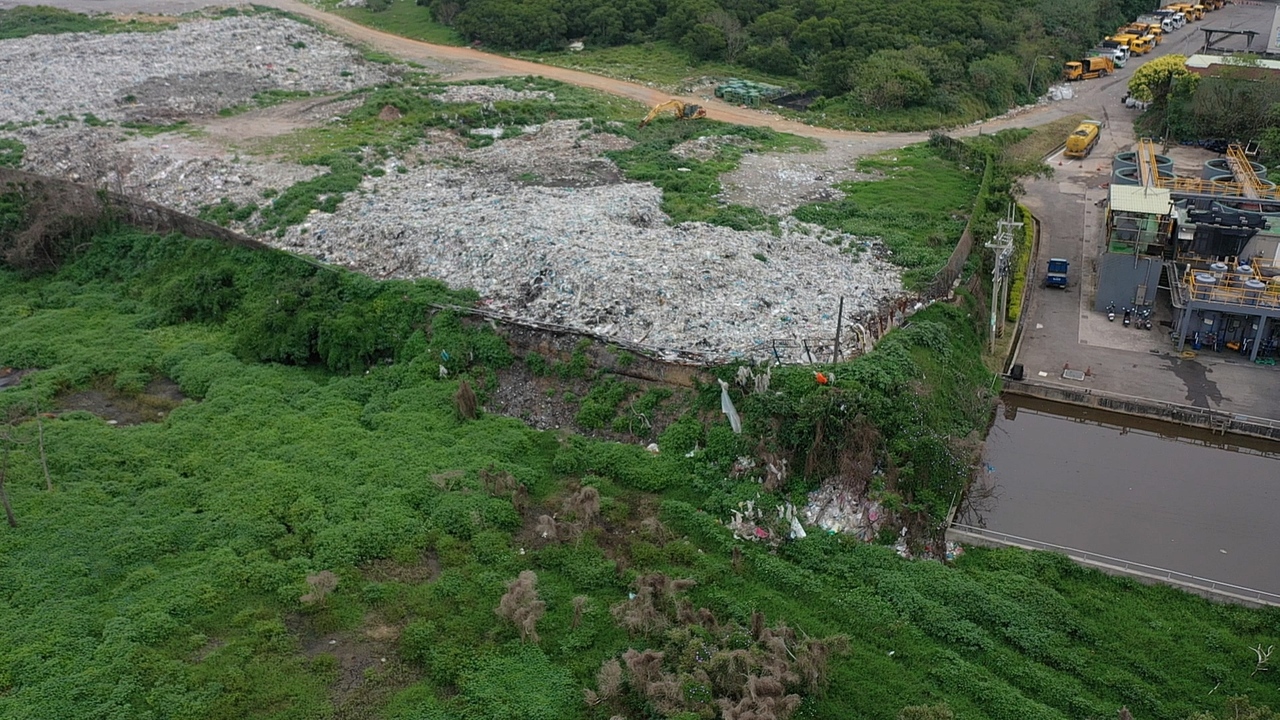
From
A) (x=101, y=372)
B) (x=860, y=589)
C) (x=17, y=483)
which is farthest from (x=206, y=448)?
(x=860, y=589)

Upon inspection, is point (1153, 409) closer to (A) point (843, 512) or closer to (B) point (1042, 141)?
(A) point (843, 512)

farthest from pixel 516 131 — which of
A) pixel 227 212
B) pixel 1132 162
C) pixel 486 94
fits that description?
pixel 1132 162

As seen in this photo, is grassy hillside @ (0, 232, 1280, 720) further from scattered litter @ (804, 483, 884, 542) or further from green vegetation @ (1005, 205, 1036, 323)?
green vegetation @ (1005, 205, 1036, 323)

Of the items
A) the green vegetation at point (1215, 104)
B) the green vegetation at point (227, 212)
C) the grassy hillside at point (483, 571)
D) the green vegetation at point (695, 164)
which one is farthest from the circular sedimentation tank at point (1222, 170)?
the green vegetation at point (227, 212)

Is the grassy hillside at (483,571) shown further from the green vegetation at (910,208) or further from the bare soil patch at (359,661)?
the green vegetation at (910,208)

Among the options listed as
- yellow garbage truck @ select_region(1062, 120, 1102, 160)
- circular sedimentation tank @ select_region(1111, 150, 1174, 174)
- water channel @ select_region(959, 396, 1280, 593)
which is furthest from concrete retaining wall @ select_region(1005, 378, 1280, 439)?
yellow garbage truck @ select_region(1062, 120, 1102, 160)

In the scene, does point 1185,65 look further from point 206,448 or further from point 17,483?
point 17,483
